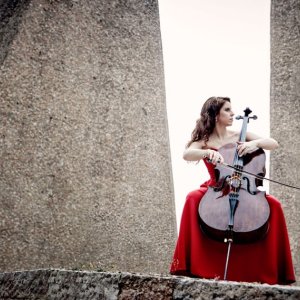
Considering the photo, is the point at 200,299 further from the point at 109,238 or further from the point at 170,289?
the point at 109,238

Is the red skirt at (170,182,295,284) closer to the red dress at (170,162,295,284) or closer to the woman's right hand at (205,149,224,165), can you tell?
the red dress at (170,162,295,284)

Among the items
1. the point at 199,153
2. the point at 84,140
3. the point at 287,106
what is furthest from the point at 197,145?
the point at 287,106

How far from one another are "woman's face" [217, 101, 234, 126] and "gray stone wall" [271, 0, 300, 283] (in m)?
1.29

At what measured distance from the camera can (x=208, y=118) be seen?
2721mm

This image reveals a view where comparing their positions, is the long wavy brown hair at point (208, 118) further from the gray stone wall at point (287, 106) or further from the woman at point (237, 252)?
the gray stone wall at point (287, 106)

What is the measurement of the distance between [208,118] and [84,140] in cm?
119

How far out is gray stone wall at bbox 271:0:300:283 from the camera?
3.62 metres

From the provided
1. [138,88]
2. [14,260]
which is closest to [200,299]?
[14,260]

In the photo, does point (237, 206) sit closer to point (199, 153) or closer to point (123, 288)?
point (199, 153)

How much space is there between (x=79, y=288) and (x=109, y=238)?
1975 mm

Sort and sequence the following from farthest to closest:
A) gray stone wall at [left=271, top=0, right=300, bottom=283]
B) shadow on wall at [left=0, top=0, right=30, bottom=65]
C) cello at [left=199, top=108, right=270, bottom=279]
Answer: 1. gray stone wall at [left=271, top=0, right=300, bottom=283]
2. shadow on wall at [left=0, top=0, right=30, bottom=65]
3. cello at [left=199, top=108, right=270, bottom=279]

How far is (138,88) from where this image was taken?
3861 mm

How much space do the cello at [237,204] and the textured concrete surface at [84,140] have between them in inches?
54.1

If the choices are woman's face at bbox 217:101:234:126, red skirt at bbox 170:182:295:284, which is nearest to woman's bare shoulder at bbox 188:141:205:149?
woman's face at bbox 217:101:234:126
